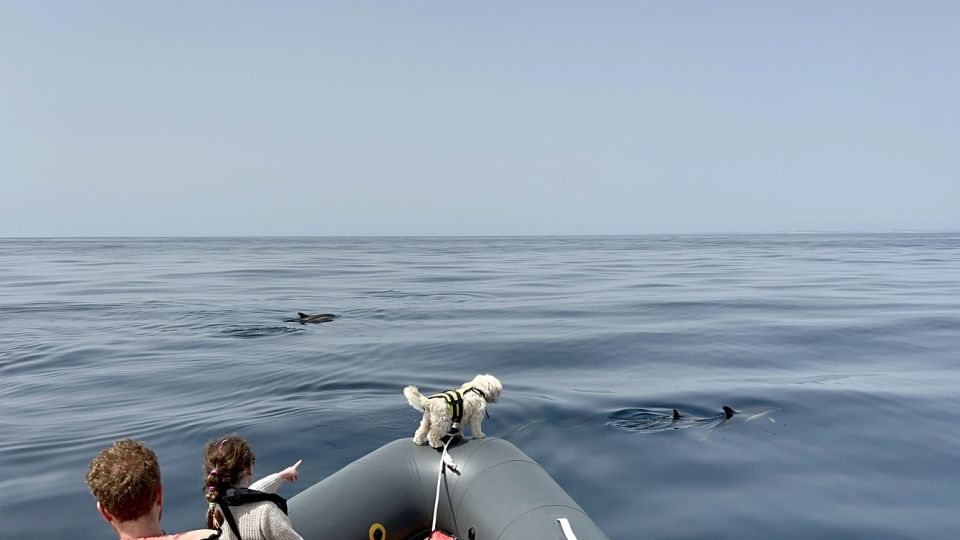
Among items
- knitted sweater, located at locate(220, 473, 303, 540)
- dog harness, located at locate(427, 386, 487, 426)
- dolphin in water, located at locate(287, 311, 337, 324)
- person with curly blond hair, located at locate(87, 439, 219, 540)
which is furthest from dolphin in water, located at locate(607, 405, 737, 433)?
dolphin in water, located at locate(287, 311, 337, 324)

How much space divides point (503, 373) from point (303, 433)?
166 inches

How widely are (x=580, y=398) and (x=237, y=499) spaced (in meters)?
7.16

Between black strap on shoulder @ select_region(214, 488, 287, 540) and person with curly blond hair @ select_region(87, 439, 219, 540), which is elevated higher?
person with curly blond hair @ select_region(87, 439, 219, 540)

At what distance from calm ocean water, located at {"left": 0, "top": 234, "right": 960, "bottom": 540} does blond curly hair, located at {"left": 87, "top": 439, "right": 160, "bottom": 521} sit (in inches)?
151

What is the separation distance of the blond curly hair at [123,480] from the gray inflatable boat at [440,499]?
2133mm

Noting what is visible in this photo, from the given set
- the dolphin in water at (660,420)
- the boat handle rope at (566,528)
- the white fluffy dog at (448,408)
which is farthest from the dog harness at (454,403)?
the dolphin in water at (660,420)

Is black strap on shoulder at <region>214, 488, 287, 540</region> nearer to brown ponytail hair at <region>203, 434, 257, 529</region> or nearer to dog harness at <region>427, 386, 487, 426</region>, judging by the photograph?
brown ponytail hair at <region>203, 434, 257, 529</region>

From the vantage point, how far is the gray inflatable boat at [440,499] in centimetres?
469

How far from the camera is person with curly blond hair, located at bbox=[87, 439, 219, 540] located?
2762 mm

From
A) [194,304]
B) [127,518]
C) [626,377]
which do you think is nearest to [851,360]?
[626,377]

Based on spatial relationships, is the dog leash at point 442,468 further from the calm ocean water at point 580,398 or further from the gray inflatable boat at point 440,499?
the calm ocean water at point 580,398

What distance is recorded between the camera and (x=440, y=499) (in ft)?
17.3

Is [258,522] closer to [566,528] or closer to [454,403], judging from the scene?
[566,528]

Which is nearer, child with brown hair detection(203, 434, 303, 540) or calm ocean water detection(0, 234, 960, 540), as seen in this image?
child with brown hair detection(203, 434, 303, 540)
